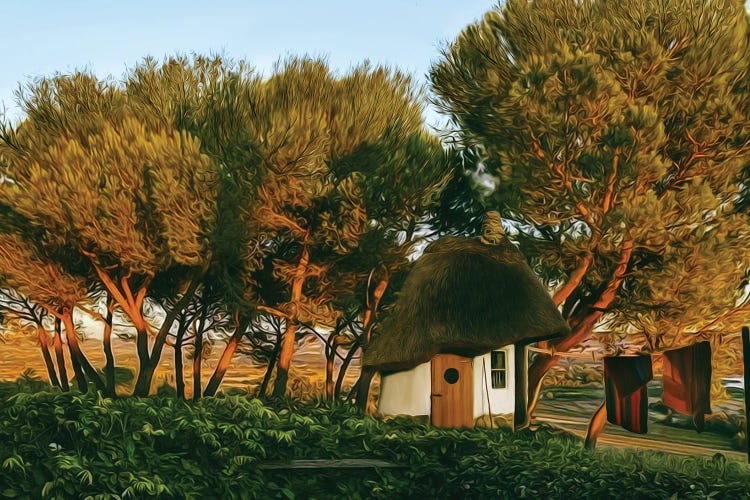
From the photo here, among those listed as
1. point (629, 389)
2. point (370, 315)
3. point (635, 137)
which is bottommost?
point (629, 389)

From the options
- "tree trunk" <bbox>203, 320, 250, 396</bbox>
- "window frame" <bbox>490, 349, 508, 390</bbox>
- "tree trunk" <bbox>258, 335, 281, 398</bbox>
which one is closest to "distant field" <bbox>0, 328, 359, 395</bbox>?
"tree trunk" <bbox>258, 335, 281, 398</bbox>

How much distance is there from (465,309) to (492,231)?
8.43ft

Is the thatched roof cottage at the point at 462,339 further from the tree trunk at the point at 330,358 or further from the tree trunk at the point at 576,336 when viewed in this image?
the tree trunk at the point at 330,358

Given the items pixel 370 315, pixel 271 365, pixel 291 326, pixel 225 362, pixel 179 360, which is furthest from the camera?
pixel 271 365

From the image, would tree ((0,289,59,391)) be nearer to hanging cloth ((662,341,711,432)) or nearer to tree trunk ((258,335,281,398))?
tree trunk ((258,335,281,398))

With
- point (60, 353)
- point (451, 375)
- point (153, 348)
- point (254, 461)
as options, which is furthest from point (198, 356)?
point (254, 461)

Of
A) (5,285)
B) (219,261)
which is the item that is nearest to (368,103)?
(219,261)

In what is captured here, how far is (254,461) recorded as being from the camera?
14273mm

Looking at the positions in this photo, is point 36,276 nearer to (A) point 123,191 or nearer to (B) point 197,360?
(A) point 123,191

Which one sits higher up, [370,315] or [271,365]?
[370,315]

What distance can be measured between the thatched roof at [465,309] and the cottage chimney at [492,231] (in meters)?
0.10

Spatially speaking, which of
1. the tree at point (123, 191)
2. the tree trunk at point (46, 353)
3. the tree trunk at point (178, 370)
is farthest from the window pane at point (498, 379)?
the tree trunk at point (46, 353)

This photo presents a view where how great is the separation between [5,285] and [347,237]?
11785 millimetres

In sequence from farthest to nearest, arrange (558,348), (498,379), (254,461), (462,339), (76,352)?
(76,352) < (558,348) < (498,379) < (462,339) < (254,461)
